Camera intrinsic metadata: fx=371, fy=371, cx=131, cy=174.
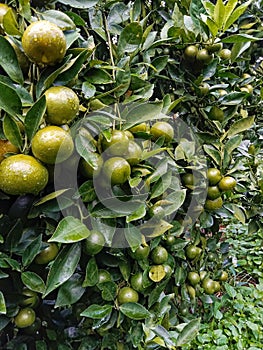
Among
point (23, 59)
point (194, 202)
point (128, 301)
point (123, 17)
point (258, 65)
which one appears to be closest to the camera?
point (23, 59)

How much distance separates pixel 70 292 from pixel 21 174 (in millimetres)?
230

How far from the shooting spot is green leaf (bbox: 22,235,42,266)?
1.82 ft

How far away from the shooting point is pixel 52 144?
0.46 m

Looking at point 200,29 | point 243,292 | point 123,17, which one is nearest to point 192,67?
point 200,29

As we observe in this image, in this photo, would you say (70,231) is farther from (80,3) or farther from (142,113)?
(80,3)

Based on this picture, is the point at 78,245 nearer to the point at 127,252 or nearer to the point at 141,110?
the point at 127,252

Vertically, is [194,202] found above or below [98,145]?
below

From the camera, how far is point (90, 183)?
21.7 inches

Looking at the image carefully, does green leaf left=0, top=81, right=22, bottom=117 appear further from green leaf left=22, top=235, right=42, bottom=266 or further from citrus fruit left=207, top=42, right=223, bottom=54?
citrus fruit left=207, top=42, right=223, bottom=54

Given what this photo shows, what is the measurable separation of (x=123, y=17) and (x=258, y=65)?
99 centimetres

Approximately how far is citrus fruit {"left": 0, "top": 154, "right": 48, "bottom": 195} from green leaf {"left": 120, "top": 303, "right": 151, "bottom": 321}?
0.95 ft

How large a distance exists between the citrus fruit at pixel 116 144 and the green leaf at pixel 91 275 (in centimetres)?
17

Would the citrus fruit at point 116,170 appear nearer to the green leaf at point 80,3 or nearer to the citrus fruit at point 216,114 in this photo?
the green leaf at point 80,3

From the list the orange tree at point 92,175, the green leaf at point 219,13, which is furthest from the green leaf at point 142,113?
the green leaf at point 219,13
